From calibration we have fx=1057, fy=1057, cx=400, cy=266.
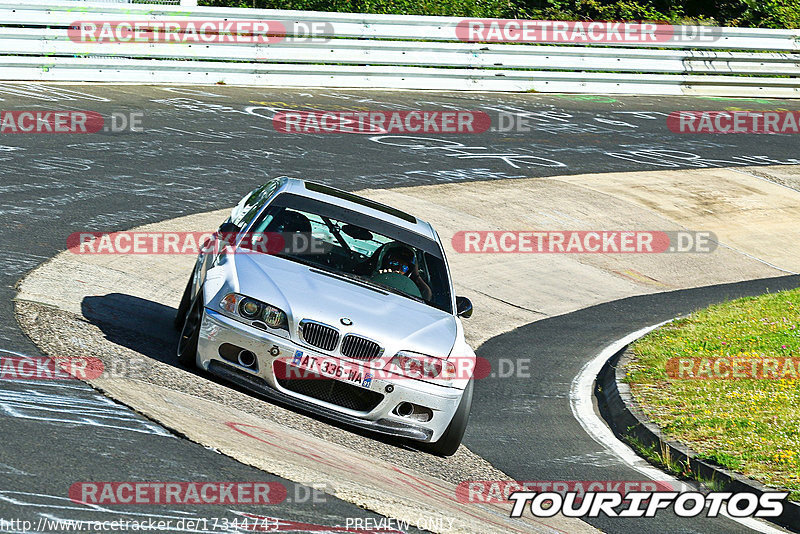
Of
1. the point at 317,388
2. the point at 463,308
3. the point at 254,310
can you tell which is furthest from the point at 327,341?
the point at 463,308

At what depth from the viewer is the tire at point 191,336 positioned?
7465mm

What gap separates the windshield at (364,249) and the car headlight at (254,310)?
3.03 ft

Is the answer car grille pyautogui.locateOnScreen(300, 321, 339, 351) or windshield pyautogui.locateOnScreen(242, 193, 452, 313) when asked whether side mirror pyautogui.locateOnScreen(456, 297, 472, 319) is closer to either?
windshield pyautogui.locateOnScreen(242, 193, 452, 313)

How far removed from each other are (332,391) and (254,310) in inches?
30.4

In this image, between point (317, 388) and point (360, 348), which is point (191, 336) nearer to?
point (317, 388)

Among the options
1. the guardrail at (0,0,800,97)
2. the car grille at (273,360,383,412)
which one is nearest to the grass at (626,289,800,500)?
the car grille at (273,360,383,412)

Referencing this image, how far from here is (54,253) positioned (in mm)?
10766

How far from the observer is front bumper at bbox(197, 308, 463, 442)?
7148 millimetres

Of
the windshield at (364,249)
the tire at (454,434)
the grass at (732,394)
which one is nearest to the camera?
the tire at (454,434)

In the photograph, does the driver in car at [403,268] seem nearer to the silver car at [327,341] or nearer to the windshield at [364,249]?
the windshield at [364,249]

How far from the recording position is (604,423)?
9.35m

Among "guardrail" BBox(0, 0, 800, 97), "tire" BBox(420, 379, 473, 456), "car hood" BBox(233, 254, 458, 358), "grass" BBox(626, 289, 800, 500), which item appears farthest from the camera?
"guardrail" BBox(0, 0, 800, 97)

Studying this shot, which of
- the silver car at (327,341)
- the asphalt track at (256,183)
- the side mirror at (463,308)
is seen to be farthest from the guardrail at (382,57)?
the side mirror at (463,308)

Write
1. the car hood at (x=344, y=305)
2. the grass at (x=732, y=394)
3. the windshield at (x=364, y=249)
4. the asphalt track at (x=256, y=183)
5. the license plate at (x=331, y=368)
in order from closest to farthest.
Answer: the asphalt track at (x=256, y=183) → the license plate at (x=331, y=368) → the car hood at (x=344, y=305) → the grass at (x=732, y=394) → the windshield at (x=364, y=249)
